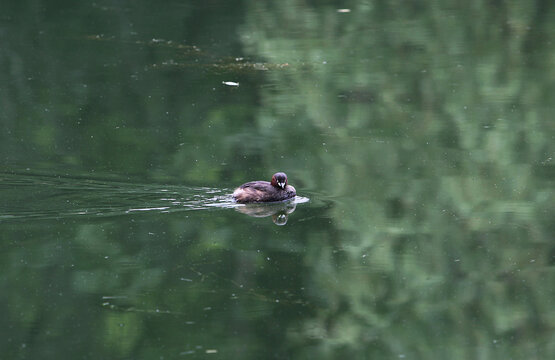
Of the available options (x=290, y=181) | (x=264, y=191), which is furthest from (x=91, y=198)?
(x=290, y=181)

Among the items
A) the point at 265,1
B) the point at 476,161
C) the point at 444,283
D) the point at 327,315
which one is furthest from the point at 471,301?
the point at 265,1

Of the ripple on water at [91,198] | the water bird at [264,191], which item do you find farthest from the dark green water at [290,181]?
the water bird at [264,191]

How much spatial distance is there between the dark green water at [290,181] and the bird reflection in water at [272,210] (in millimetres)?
38

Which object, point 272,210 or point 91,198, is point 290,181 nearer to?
point 272,210

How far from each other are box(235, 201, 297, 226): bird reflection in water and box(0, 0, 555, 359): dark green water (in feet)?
0.12

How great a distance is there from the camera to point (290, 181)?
11.4 meters

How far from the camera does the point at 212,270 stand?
8.58 meters

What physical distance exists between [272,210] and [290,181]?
0.94m

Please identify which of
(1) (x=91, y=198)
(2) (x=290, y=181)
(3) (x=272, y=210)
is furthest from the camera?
(2) (x=290, y=181)

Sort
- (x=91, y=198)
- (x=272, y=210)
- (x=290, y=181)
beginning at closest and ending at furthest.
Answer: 1. (x=91, y=198)
2. (x=272, y=210)
3. (x=290, y=181)

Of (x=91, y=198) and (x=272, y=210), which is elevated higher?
(x=91, y=198)

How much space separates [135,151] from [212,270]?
4.21 metres

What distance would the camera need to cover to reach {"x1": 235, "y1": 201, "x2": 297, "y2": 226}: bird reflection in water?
10266 millimetres

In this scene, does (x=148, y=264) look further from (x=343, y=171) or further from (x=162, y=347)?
(x=343, y=171)
